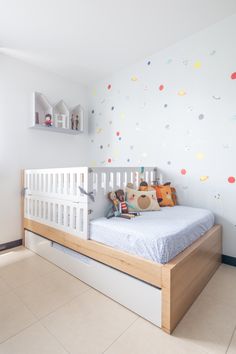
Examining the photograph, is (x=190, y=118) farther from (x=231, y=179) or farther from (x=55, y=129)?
(x=55, y=129)

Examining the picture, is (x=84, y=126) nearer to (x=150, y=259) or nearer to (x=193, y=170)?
(x=193, y=170)

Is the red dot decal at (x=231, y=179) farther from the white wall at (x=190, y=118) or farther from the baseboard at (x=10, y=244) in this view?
the baseboard at (x=10, y=244)

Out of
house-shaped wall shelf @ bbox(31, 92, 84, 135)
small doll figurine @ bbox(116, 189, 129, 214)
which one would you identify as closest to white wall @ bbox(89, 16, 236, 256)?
house-shaped wall shelf @ bbox(31, 92, 84, 135)

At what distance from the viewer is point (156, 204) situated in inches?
84.0

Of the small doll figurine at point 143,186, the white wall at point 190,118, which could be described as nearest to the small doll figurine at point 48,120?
the white wall at point 190,118

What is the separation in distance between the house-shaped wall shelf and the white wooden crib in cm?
76

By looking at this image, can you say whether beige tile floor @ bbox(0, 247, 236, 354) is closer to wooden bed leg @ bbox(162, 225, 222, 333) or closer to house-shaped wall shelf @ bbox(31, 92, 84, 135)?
wooden bed leg @ bbox(162, 225, 222, 333)

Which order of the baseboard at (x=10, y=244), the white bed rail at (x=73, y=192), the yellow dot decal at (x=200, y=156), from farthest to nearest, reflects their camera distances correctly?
the baseboard at (x=10, y=244) → the yellow dot decal at (x=200, y=156) → the white bed rail at (x=73, y=192)

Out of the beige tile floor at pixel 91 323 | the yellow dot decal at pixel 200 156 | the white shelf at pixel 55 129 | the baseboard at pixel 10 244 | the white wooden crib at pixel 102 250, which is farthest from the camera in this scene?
the white shelf at pixel 55 129

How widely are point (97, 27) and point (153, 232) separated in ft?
6.86

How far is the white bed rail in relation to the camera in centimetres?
172

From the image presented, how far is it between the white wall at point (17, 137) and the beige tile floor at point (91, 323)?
103 cm

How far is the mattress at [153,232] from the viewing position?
129 centimetres

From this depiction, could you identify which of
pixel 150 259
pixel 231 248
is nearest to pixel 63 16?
pixel 150 259
